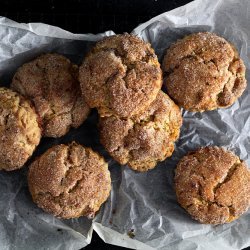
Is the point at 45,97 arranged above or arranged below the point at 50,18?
below

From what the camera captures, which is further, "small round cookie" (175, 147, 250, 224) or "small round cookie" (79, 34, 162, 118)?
"small round cookie" (175, 147, 250, 224)

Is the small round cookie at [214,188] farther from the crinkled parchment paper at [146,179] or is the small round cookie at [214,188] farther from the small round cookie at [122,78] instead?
the small round cookie at [122,78]

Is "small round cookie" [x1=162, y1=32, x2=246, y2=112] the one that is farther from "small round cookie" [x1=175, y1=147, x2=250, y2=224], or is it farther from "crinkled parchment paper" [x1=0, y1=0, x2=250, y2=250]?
"small round cookie" [x1=175, y1=147, x2=250, y2=224]

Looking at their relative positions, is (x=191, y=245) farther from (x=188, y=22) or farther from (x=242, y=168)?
(x=188, y=22)

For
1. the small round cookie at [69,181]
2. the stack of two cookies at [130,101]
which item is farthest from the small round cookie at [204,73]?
the small round cookie at [69,181]

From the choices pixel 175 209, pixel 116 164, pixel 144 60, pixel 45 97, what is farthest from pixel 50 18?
pixel 175 209

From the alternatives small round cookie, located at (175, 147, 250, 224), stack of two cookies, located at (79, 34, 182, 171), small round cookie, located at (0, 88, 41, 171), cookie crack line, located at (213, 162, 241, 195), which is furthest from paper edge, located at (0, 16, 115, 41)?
cookie crack line, located at (213, 162, 241, 195)

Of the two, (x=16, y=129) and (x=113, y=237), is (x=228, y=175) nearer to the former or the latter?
(x=113, y=237)
